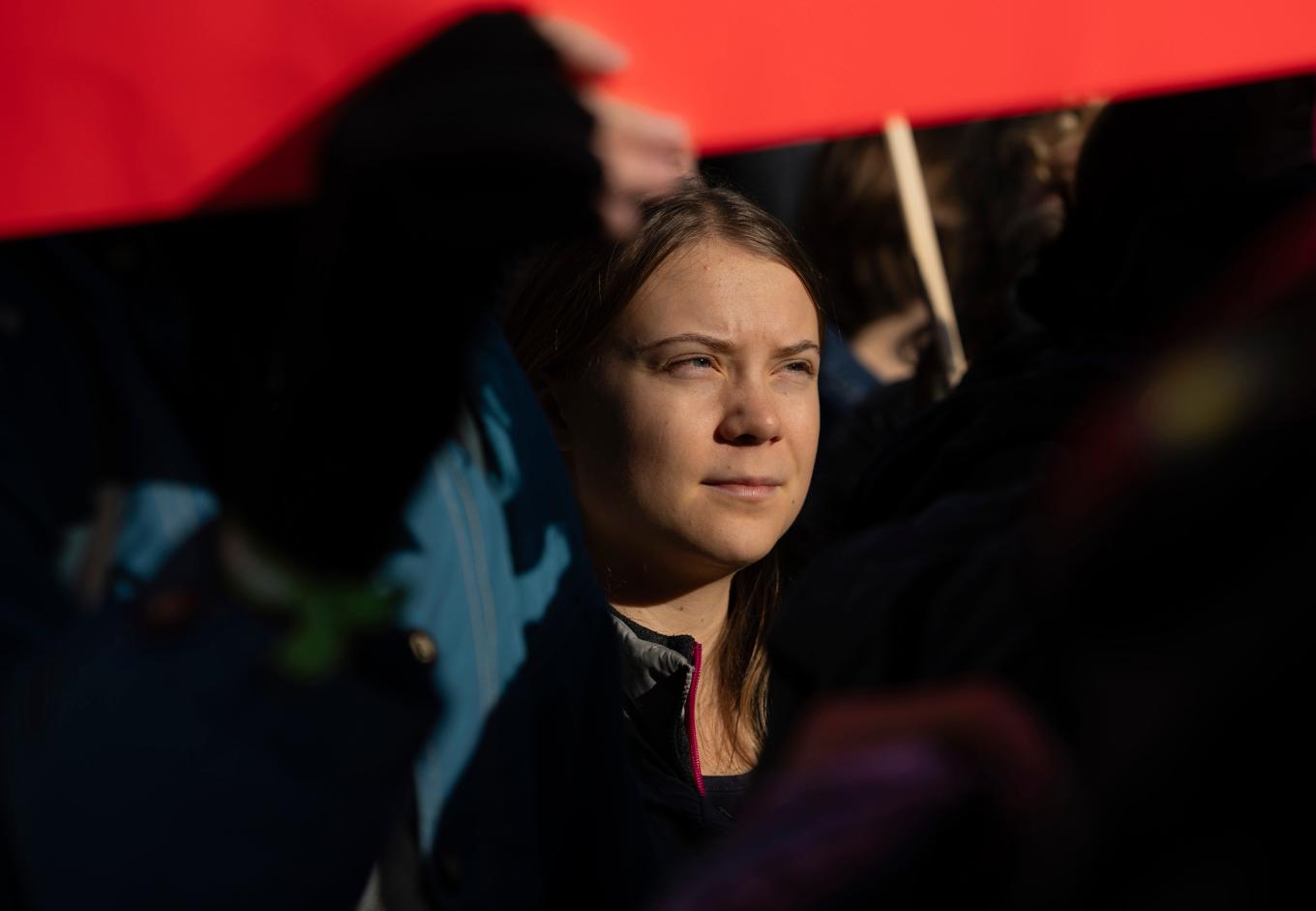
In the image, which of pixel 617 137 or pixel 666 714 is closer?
pixel 617 137

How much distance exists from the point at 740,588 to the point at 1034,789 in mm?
1544

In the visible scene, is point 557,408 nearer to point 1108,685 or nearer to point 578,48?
point 578,48

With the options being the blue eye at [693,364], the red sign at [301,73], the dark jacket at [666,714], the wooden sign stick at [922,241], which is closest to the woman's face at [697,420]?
the blue eye at [693,364]

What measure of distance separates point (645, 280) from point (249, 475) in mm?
1232

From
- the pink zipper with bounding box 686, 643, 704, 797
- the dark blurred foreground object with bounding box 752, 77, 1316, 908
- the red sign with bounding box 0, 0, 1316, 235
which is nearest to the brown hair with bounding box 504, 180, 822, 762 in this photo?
the pink zipper with bounding box 686, 643, 704, 797

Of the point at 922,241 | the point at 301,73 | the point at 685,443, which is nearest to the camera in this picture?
the point at 301,73

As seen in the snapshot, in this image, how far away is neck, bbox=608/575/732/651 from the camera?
2.06 m

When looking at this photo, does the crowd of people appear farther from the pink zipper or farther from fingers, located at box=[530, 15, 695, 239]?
the pink zipper

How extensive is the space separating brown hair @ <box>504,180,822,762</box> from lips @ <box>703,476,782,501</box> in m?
0.26

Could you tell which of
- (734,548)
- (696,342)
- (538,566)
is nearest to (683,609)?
(734,548)

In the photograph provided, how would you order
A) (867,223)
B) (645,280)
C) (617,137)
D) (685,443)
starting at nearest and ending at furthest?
1. (617,137)
2. (685,443)
3. (645,280)
4. (867,223)

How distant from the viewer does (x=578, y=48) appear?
919 millimetres

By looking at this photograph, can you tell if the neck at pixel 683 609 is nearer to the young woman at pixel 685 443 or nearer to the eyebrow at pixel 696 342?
the young woman at pixel 685 443

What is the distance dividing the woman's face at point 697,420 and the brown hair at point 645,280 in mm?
27
